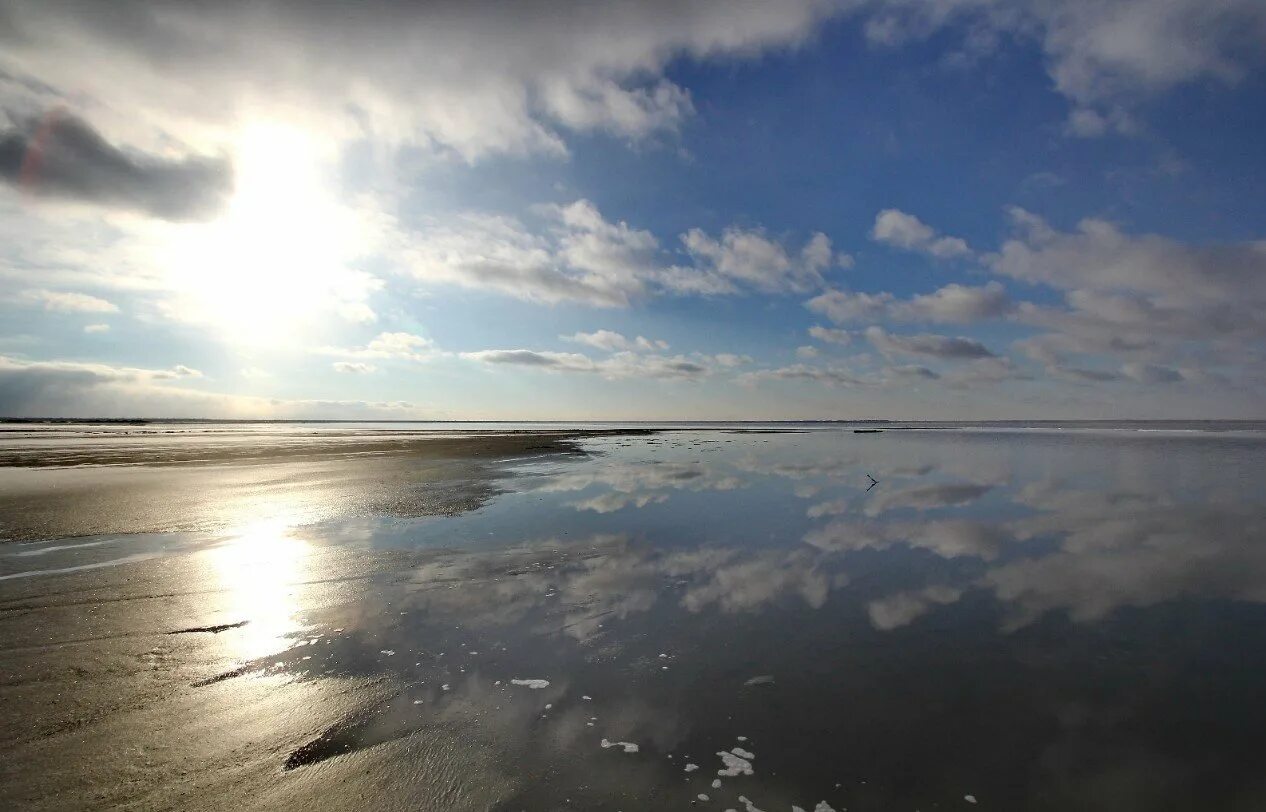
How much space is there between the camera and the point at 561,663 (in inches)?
258

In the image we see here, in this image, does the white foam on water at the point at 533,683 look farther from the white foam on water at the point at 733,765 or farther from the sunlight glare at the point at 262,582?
the sunlight glare at the point at 262,582

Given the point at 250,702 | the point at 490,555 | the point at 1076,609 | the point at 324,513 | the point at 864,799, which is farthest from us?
the point at 324,513

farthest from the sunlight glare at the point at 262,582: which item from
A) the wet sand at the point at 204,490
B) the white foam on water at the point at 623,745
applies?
the white foam on water at the point at 623,745

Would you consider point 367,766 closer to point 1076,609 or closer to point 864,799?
point 864,799

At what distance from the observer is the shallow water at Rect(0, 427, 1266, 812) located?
14.4 feet

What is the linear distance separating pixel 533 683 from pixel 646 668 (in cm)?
133

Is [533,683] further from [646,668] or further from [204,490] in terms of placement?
[204,490]

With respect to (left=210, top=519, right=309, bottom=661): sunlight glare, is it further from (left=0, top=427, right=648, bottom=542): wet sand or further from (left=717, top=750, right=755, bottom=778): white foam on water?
(left=717, top=750, right=755, bottom=778): white foam on water

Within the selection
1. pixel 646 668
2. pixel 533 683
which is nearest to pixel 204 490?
pixel 533 683

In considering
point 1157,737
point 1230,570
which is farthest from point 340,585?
point 1230,570

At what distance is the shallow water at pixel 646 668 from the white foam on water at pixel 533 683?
4 centimetres

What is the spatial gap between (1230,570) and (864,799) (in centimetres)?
1170

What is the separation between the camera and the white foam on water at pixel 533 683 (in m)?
6.00

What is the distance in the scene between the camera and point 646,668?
640 cm
